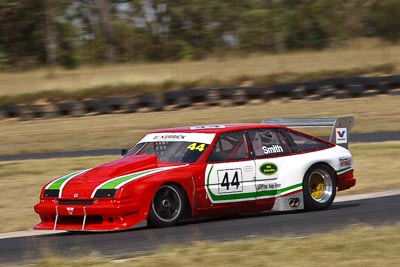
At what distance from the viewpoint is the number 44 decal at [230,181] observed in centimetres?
947

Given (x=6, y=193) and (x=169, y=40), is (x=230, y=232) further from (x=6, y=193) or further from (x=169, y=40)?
(x=169, y=40)

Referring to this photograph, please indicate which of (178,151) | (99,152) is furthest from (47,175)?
(178,151)

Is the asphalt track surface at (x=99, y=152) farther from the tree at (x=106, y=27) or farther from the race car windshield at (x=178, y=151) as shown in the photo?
the tree at (x=106, y=27)

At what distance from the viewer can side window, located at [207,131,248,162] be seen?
31.6 ft

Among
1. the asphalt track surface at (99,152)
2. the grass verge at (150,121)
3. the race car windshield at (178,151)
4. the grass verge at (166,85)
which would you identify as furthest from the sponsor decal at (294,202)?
the grass verge at (166,85)

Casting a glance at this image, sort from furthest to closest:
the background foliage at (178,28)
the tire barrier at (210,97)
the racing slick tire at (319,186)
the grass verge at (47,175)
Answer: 1. the background foliage at (178,28)
2. the tire barrier at (210,97)
3. the grass verge at (47,175)
4. the racing slick tire at (319,186)

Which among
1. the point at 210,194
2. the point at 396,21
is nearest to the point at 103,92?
the point at 396,21

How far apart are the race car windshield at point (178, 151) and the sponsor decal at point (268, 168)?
0.72 meters

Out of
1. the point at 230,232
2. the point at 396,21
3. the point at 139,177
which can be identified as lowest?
the point at 230,232

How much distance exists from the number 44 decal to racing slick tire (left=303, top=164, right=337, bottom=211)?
899 mm

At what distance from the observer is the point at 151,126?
79.9 ft

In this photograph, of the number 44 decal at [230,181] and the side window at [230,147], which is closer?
the number 44 decal at [230,181]

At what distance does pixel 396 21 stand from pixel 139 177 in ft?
109

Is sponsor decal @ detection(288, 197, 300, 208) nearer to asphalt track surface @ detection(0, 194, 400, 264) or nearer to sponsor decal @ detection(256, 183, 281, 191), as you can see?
asphalt track surface @ detection(0, 194, 400, 264)
